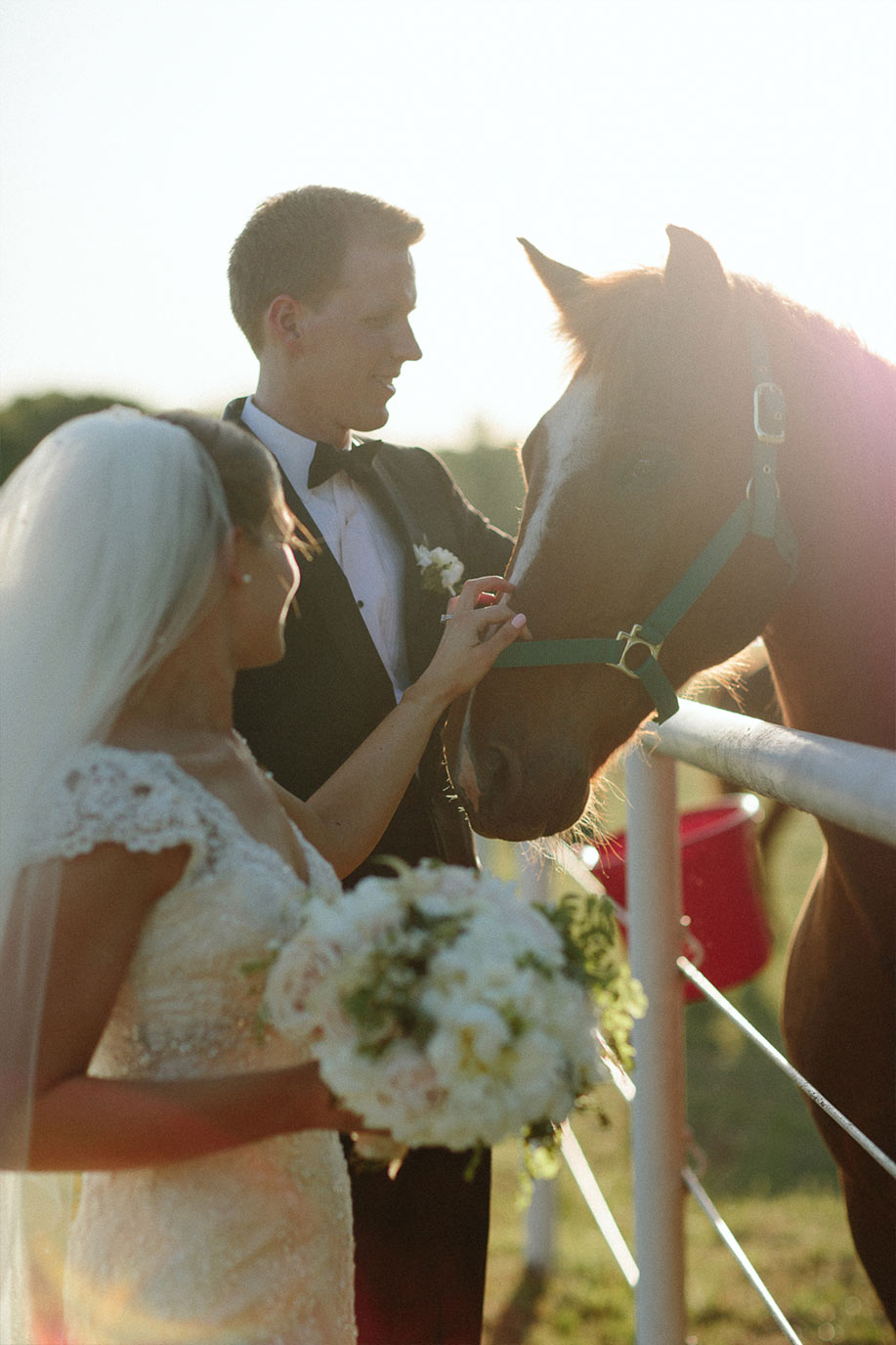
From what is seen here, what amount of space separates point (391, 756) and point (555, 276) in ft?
3.96

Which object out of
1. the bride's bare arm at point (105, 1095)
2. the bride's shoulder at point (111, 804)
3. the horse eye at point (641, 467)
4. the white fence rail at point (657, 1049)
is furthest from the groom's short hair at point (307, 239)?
the bride's bare arm at point (105, 1095)

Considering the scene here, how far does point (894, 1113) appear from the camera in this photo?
2072mm

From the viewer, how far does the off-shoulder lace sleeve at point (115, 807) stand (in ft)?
3.56

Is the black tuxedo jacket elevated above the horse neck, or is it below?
below

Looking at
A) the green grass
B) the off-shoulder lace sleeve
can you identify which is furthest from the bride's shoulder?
the green grass

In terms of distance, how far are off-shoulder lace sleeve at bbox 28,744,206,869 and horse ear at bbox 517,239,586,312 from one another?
59.8 inches

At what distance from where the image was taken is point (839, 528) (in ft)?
6.84

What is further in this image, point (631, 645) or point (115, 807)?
point (631, 645)

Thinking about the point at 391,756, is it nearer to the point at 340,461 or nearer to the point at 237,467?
the point at 237,467

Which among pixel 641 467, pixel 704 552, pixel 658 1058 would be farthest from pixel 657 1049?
pixel 641 467

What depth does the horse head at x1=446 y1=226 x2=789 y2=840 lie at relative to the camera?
198cm

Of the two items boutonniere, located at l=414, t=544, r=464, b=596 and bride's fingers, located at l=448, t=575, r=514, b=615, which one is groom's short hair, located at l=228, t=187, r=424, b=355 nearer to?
boutonniere, located at l=414, t=544, r=464, b=596

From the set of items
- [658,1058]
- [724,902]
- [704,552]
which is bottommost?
[724,902]

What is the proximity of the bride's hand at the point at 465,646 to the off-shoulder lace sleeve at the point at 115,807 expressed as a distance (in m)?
0.67
